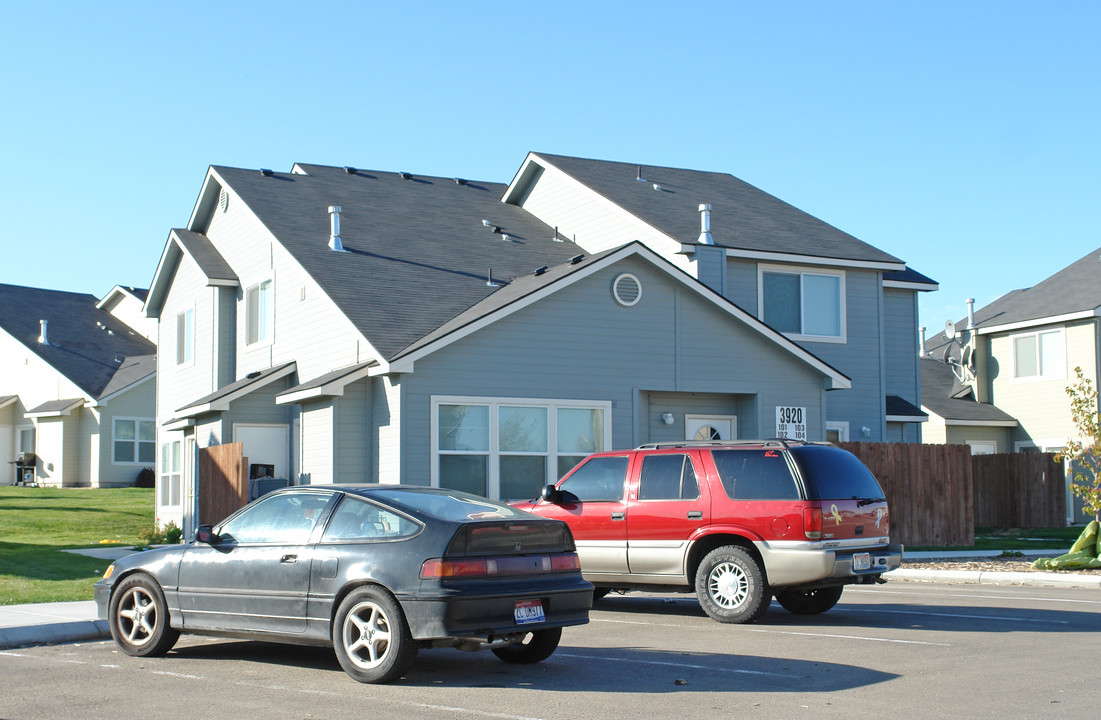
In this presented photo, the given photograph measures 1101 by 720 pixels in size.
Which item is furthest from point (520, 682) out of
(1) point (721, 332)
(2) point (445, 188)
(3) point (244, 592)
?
(2) point (445, 188)

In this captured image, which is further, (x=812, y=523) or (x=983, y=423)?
(x=983, y=423)

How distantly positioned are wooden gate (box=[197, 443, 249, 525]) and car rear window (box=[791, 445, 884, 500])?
36.2ft

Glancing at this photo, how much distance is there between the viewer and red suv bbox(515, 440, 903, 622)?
40.1 feet

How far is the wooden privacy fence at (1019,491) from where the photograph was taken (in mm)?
31031

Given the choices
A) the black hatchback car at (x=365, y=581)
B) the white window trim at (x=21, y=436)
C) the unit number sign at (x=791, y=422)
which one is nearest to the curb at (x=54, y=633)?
the black hatchback car at (x=365, y=581)

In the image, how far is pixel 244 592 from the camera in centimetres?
948

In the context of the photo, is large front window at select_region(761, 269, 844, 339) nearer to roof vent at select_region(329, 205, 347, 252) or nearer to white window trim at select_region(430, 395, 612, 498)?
white window trim at select_region(430, 395, 612, 498)

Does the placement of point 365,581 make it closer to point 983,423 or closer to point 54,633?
point 54,633

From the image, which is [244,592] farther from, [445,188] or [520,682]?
[445,188]

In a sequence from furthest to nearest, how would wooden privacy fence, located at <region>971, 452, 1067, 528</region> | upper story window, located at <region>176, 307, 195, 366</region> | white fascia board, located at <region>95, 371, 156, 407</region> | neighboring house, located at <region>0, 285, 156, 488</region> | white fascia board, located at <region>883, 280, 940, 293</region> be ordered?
neighboring house, located at <region>0, 285, 156, 488</region>, white fascia board, located at <region>95, 371, 156, 407</region>, wooden privacy fence, located at <region>971, 452, 1067, 528</region>, white fascia board, located at <region>883, 280, 940, 293</region>, upper story window, located at <region>176, 307, 195, 366</region>

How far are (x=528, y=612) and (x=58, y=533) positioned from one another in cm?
2000

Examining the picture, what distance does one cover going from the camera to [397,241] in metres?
23.7

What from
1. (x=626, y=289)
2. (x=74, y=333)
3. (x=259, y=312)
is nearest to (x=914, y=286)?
(x=626, y=289)

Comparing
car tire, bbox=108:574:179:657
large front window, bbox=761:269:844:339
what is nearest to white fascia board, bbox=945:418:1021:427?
large front window, bbox=761:269:844:339
